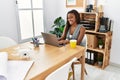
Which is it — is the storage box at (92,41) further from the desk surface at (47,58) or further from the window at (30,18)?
the window at (30,18)

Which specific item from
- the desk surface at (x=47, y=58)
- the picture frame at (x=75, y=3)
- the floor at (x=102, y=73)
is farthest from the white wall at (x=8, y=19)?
the floor at (x=102, y=73)

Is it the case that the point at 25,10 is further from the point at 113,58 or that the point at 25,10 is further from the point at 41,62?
the point at 113,58

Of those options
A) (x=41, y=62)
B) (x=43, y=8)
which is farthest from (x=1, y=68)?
(x=43, y=8)

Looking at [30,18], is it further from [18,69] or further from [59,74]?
[59,74]

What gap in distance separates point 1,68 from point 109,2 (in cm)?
248

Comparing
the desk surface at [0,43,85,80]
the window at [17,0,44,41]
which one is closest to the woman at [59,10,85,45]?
the desk surface at [0,43,85,80]

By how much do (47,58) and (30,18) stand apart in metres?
2.05

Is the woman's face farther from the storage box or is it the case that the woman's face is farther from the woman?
the storage box

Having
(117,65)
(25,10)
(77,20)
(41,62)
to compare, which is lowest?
(117,65)

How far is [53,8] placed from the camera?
3818mm

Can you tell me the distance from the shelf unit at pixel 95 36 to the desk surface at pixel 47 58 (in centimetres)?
111

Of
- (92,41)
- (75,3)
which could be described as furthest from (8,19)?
(92,41)

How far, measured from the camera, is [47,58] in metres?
1.59

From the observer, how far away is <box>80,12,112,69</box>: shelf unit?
2.81m
